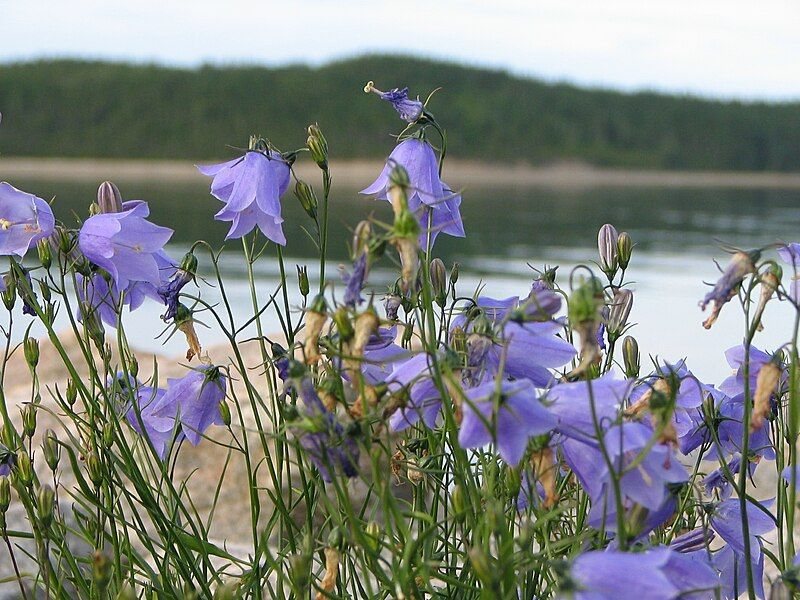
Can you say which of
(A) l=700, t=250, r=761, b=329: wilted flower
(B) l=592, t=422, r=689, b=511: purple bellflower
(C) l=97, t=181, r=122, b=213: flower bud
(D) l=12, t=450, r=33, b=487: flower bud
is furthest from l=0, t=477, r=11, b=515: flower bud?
(A) l=700, t=250, r=761, b=329: wilted flower

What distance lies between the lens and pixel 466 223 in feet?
59.7

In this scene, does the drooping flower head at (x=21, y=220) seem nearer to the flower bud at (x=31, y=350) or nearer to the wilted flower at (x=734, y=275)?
the flower bud at (x=31, y=350)

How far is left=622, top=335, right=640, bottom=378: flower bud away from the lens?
153 centimetres

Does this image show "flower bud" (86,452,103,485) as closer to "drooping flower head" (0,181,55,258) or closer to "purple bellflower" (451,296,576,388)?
"drooping flower head" (0,181,55,258)

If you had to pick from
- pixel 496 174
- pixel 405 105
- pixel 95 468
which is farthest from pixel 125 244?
pixel 496 174

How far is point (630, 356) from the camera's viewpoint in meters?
1.53

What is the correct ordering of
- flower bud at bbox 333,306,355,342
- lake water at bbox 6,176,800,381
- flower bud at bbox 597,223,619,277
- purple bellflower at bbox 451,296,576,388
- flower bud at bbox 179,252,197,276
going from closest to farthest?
flower bud at bbox 333,306,355,342
purple bellflower at bbox 451,296,576,388
flower bud at bbox 179,252,197,276
flower bud at bbox 597,223,619,277
lake water at bbox 6,176,800,381

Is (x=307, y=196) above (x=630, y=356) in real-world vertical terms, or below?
above

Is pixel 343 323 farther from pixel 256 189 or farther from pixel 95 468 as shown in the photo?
pixel 95 468

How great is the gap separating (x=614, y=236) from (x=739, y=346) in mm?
233

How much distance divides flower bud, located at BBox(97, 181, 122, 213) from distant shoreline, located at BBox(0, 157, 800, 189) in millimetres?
27027

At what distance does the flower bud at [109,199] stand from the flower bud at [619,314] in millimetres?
690

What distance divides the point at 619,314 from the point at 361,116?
28.4 meters

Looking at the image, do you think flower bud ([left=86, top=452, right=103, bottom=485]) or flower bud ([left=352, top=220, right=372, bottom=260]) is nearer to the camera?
flower bud ([left=352, top=220, right=372, bottom=260])
